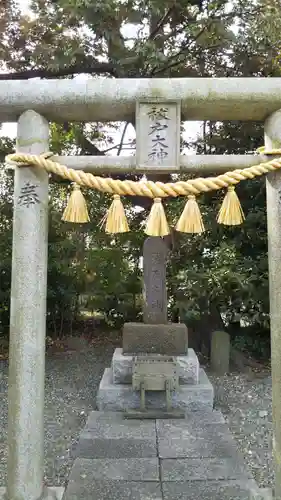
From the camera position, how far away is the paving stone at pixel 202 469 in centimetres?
293

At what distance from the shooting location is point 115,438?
144 inches

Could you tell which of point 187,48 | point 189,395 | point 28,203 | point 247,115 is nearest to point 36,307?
point 28,203

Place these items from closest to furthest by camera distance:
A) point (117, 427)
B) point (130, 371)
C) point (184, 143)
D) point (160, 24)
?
point (117, 427)
point (130, 371)
point (160, 24)
point (184, 143)

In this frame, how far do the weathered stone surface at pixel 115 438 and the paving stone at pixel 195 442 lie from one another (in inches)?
4.3

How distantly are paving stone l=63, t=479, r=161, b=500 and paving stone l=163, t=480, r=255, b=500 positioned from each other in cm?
9

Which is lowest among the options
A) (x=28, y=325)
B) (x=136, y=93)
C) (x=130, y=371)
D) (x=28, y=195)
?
(x=130, y=371)

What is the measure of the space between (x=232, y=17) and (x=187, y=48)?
0.76m

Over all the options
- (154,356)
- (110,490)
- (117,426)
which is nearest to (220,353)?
(154,356)

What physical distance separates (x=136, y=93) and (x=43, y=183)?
770 mm

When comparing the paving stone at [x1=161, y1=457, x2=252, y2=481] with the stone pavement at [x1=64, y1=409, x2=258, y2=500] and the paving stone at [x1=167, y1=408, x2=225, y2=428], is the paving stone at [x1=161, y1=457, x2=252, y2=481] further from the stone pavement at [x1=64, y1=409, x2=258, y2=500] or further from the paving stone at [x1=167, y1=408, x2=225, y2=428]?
the paving stone at [x1=167, y1=408, x2=225, y2=428]

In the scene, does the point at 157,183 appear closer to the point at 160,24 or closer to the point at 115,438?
the point at 115,438

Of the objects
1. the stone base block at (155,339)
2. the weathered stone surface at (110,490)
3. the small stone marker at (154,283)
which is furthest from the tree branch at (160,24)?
the weathered stone surface at (110,490)

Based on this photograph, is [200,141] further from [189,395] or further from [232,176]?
[232,176]

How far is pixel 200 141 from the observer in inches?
311
